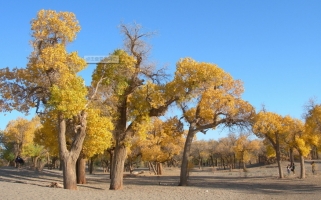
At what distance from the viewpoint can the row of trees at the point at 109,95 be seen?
1526 centimetres

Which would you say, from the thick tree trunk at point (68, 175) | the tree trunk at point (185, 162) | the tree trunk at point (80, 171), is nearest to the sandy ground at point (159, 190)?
the thick tree trunk at point (68, 175)

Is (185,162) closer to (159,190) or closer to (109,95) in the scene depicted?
(159,190)

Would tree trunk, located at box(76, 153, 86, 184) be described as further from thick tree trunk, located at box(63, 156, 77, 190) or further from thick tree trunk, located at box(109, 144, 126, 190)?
thick tree trunk, located at box(63, 156, 77, 190)

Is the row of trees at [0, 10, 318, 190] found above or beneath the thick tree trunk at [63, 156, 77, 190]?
above

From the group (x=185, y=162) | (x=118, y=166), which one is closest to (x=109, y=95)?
(x=118, y=166)

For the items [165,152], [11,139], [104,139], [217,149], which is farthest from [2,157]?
[104,139]

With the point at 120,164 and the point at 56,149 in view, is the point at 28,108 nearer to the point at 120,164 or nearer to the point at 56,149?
the point at 120,164

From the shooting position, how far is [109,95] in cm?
1898

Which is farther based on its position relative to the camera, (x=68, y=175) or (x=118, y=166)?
(x=118, y=166)

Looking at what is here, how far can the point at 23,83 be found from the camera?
16109mm

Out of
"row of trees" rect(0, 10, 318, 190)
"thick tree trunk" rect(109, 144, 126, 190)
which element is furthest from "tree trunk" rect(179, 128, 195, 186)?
"thick tree trunk" rect(109, 144, 126, 190)

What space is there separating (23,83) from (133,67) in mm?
5676

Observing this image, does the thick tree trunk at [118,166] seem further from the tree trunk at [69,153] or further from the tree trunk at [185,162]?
the tree trunk at [185,162]

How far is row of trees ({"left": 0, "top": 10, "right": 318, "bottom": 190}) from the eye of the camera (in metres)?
15.3
